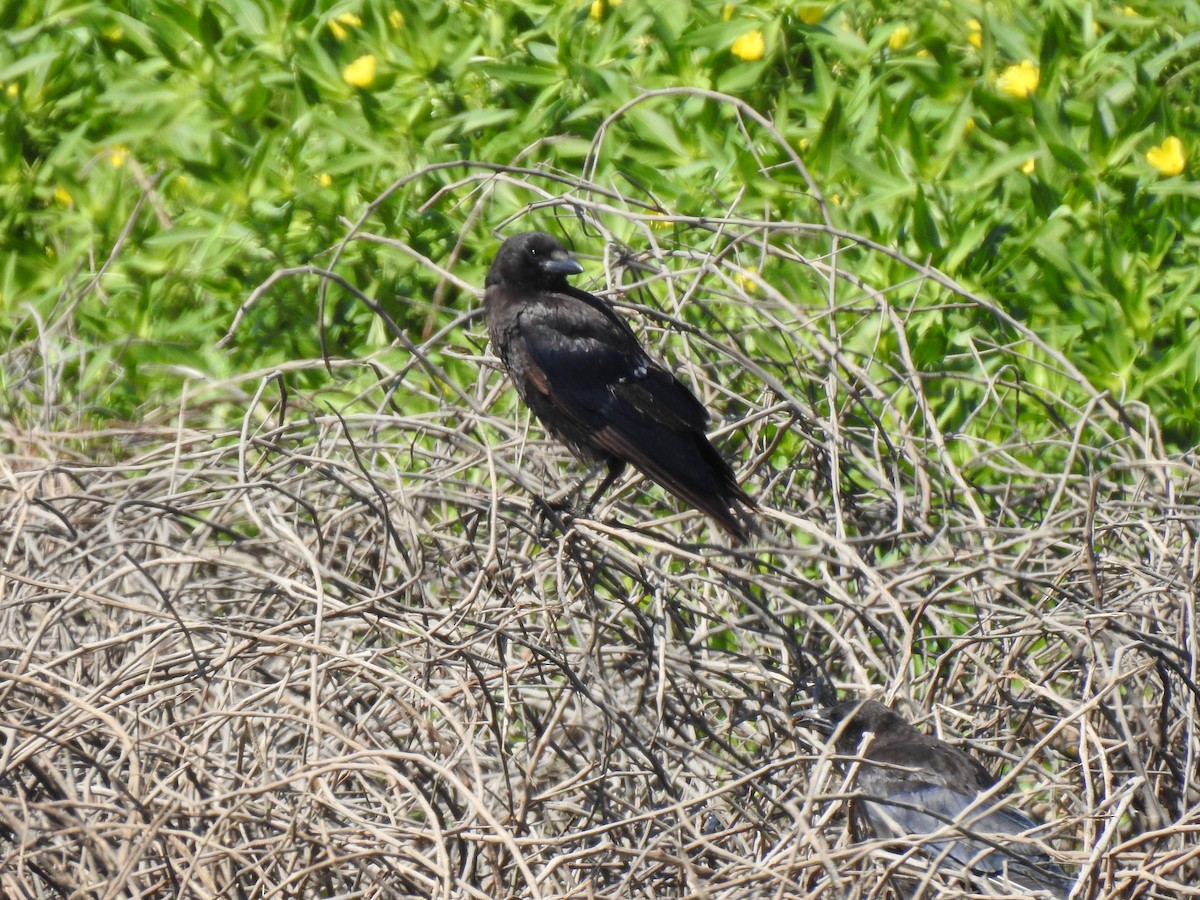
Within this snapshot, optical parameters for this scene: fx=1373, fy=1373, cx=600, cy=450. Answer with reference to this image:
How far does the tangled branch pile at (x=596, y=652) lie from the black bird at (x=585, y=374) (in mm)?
128

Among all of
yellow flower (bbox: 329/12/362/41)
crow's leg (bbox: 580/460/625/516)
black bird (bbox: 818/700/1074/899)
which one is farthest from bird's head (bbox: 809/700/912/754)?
yellow flower (bbox: 329/12/362/41)

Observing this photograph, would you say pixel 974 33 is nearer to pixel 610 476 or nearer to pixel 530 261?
pixel 530 261

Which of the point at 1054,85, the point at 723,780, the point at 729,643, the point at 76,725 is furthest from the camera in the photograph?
the point at 1054,85

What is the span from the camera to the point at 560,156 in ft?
14.6

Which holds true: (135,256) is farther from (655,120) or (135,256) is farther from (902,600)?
(902,600)

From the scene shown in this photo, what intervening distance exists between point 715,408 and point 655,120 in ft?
3.61

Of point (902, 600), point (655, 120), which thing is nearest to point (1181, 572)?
point (902, 600)

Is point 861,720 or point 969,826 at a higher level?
point 969,826

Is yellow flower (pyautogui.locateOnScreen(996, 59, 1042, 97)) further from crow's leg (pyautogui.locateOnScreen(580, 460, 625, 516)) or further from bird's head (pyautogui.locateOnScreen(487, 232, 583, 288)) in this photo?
crow's leg (pyautogui.locateOnScreen(580, 460, 625, 516))

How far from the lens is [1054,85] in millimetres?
4168

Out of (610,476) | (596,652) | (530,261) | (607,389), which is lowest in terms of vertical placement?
(610,476)

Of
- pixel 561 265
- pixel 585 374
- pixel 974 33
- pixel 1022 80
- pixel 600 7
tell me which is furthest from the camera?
pixel 600 7

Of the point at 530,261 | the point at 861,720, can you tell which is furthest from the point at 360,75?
the point at 861,720

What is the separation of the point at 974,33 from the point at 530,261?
175cm
